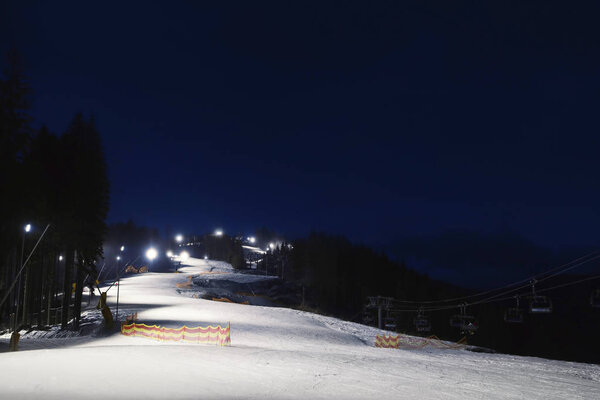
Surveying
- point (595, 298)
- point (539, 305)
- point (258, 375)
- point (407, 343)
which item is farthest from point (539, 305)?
point (258, 375)

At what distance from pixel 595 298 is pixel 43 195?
35.7 meters

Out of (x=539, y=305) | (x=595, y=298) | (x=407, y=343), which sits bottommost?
(x=407, y=343)

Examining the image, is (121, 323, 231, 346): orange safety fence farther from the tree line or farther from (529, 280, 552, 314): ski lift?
(529, 280, 552, 314): ski lift

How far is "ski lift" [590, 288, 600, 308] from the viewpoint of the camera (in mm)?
24736

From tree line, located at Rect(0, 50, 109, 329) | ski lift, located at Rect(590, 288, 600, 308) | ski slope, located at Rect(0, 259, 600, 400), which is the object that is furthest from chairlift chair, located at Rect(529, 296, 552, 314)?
tree line, located at Rect(0, 50, 109, 329)

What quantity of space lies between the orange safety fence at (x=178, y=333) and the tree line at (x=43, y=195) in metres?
5.86

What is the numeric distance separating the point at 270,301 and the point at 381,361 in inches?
2217

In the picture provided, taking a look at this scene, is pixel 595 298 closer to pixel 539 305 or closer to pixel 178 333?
pixel 539 305

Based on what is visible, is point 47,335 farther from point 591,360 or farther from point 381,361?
point 591,360

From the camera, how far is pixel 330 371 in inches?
679

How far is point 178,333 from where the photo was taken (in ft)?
95.5

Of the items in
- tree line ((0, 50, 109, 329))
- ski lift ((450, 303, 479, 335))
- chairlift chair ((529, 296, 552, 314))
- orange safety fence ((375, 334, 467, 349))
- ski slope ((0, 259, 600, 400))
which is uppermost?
tree line ((0, 50, 109, 329))

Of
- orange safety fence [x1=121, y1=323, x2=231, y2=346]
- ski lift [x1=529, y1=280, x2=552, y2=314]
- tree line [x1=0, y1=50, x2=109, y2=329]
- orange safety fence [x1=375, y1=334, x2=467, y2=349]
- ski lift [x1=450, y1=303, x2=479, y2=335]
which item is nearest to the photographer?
tree line [x1=0, y1=50, x2=109, y2=329]

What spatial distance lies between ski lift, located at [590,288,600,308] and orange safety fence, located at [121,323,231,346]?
69.9 ft
